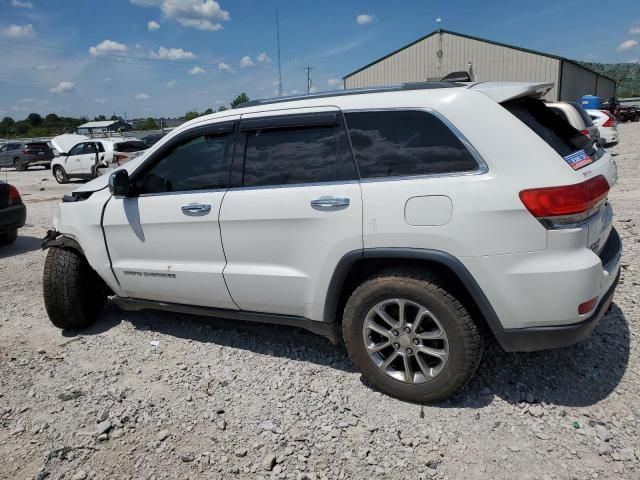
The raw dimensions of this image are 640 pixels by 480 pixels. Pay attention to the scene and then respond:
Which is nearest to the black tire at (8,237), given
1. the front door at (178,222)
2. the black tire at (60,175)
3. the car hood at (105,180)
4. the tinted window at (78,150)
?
the car hood at (105,180)

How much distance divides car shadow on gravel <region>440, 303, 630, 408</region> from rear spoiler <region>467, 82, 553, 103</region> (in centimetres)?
173

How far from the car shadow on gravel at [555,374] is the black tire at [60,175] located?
1872 cm

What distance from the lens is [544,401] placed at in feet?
9.36

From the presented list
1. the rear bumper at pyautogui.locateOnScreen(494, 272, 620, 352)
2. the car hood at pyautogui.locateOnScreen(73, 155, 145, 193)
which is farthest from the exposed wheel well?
the car hood at pyautogui.locateOnScreen(73, 155, 145, 193)

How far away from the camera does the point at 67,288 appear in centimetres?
397

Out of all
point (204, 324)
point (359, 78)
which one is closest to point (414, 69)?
point (359, 78)

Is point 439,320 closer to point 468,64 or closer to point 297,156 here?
point 297,156

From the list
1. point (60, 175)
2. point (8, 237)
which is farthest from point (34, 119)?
point (8, 237)

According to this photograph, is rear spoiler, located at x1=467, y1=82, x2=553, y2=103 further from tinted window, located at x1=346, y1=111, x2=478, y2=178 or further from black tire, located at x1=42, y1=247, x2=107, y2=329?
black tire, located at x1=42, y1=247, x2=107, y2=329

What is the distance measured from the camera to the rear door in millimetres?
2848

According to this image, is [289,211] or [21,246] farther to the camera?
[21,246]

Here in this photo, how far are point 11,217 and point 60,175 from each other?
12.6 metres

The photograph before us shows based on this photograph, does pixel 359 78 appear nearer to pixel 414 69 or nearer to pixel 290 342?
pixel 414 69

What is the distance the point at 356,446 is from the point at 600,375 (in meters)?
1.67
